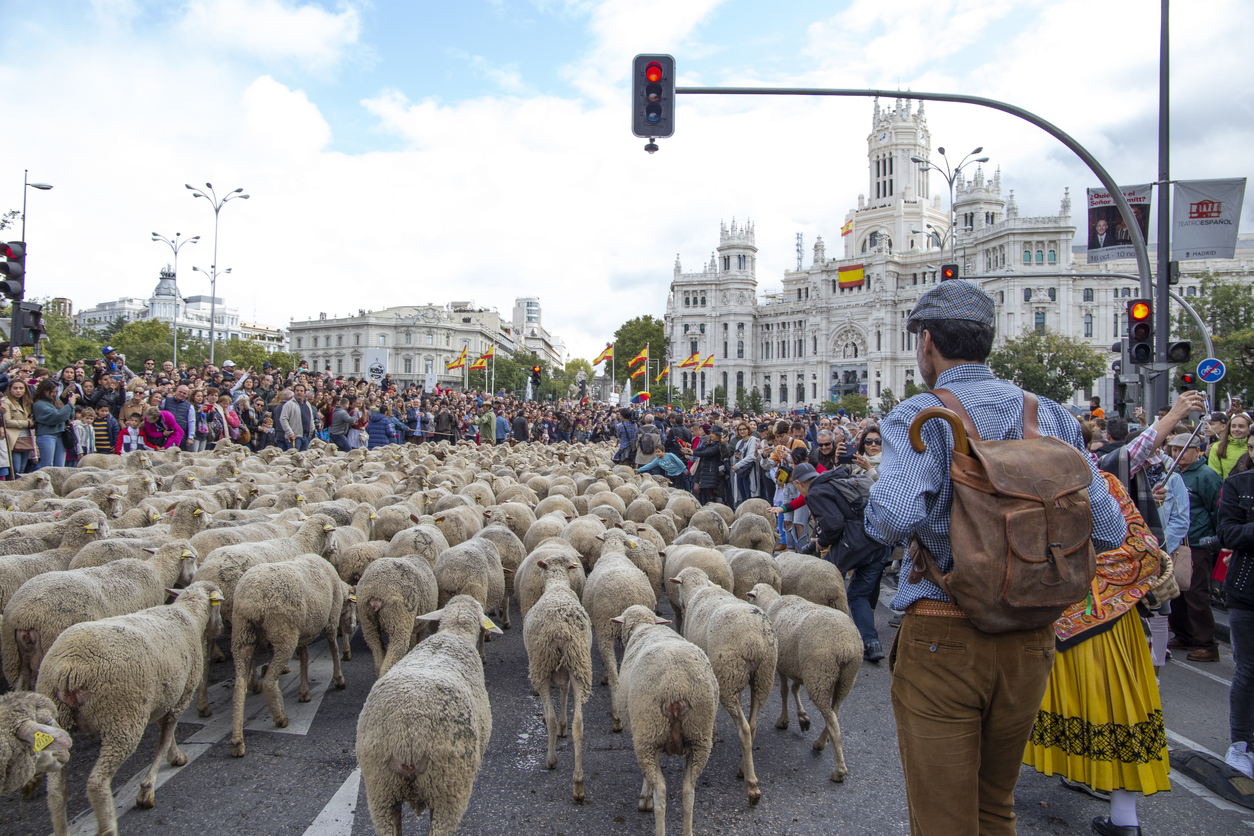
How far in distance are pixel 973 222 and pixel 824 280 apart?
22959 mm

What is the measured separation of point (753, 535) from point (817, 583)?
6.64 feet

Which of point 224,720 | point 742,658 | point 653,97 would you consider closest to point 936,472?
point 742,658

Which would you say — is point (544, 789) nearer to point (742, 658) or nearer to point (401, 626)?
point (742, 658)

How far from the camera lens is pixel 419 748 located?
3285 millimetres

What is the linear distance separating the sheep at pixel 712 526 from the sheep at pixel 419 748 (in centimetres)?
551

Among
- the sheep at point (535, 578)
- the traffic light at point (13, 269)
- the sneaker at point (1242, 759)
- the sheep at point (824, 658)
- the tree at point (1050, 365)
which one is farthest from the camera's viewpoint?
the tree at point (1050, 365)

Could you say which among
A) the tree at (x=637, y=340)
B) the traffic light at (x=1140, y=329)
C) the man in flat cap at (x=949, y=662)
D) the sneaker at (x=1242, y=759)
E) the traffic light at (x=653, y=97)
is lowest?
the sneaker at (x=1242, y=759)

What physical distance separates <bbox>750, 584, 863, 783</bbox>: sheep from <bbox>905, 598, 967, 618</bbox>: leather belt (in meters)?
2.46

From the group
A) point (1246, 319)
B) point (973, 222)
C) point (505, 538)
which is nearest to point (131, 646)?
point (505, 538)

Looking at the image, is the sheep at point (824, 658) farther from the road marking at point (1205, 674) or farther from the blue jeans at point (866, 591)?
the road marking at point (1205, 674)

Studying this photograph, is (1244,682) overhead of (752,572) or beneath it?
beneath

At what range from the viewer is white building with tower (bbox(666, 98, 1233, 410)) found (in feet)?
351

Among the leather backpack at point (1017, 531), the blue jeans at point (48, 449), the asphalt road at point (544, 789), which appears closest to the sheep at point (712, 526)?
the asphalt road at point (544, 789)

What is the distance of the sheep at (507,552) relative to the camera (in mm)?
7163
